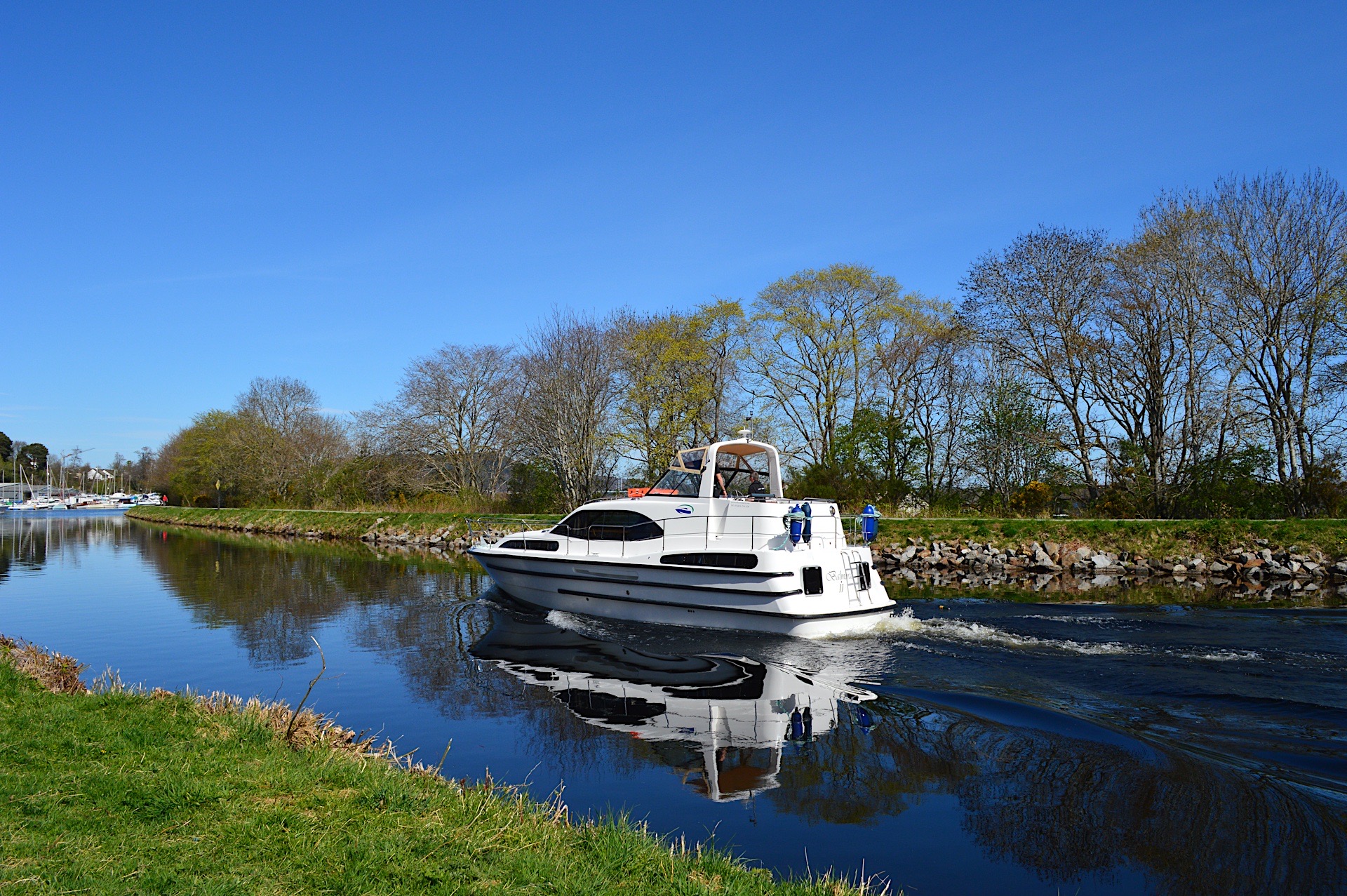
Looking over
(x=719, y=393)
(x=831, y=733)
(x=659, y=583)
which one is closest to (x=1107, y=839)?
(x=831, y=733)

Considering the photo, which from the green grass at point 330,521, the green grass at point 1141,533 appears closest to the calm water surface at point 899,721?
the green grass at point 1141,533

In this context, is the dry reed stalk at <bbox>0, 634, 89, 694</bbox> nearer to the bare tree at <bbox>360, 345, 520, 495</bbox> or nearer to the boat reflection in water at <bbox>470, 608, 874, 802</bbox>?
the boat reflection in water at <bbox>470, 608, 874, 802</bbox>

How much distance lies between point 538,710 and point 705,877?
17.1 ft

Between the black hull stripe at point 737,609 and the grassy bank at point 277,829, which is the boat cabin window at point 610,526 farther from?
the grassy bank at point 277,829

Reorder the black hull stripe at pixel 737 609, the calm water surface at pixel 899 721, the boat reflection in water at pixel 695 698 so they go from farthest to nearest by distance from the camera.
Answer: the black hull stripe at pixel 737 609
the boat reflection in water at pixel 695 698
the calm water surface at pixel 899 721

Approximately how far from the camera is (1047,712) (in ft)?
28.1

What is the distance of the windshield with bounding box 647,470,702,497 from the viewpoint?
1540cm

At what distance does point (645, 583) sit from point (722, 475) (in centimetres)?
275

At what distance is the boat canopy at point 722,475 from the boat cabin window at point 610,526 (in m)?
0.71

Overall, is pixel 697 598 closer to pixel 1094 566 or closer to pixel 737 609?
pixel 737 609

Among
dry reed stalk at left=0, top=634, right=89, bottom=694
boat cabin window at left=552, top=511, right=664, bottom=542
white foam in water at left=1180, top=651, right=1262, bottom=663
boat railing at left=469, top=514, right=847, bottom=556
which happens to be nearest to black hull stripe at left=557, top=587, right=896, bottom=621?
boat railing at left=469, top=514, right=847, bottom=556

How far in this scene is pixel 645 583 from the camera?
1440 centimetres

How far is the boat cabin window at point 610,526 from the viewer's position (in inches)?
594

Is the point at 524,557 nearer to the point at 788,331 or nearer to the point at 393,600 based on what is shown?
the point at 393,600
